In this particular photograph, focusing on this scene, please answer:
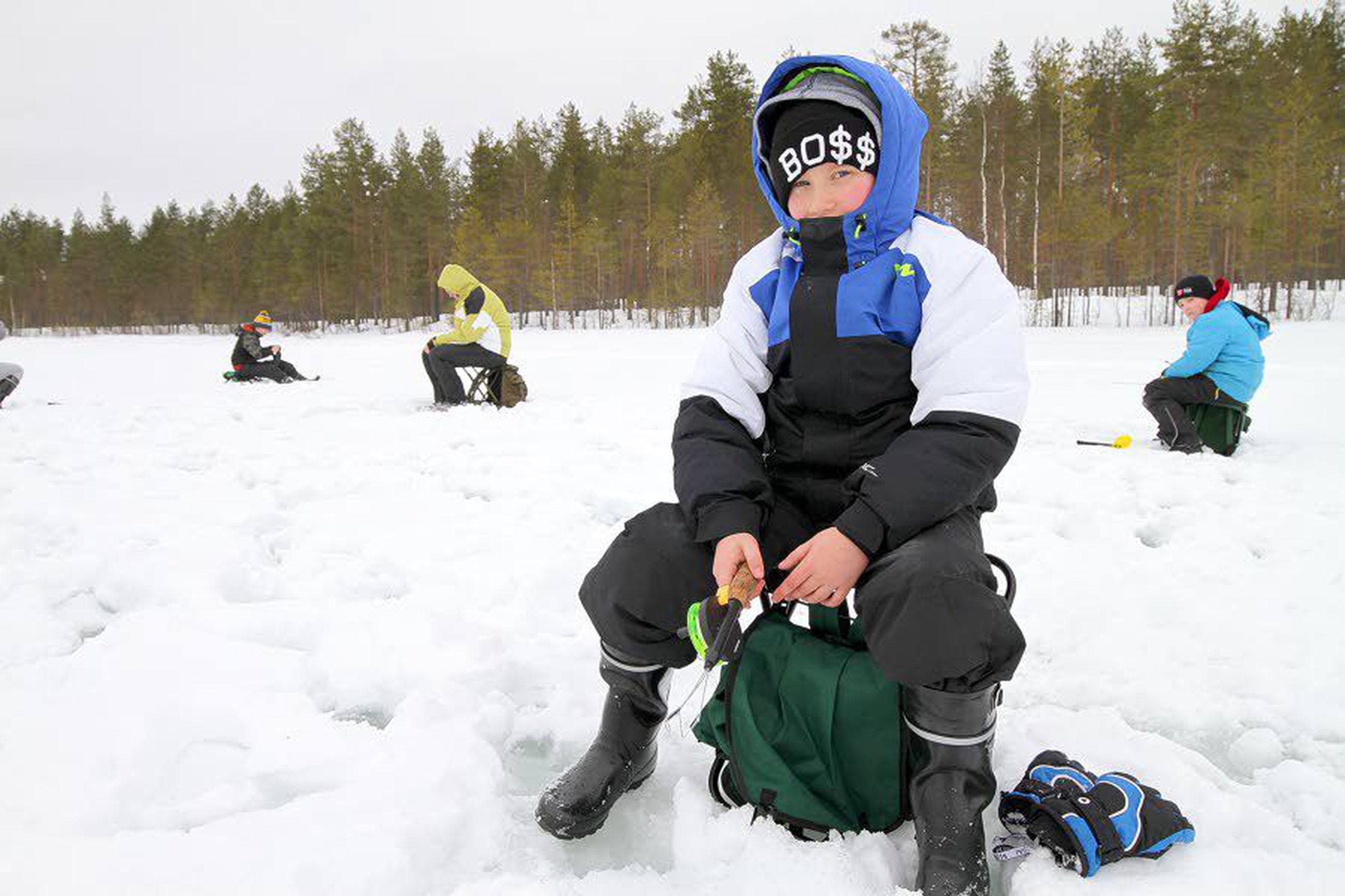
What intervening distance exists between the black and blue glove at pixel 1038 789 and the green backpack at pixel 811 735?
207 millimetres

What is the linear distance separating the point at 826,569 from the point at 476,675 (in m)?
1.33

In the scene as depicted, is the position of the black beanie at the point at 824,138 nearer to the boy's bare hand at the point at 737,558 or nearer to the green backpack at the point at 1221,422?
the boy's bare hand at the point at 737,558

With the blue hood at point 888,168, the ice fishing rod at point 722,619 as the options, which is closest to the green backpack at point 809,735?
the ice fishing rod at point 722,619

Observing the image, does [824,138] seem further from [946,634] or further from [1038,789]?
[1038,789]

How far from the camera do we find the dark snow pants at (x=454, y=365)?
8242 millimetres

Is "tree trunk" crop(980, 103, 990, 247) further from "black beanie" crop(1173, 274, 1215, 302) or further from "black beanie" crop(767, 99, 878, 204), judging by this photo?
"black beanie" crop(767, 99, 878, 204)

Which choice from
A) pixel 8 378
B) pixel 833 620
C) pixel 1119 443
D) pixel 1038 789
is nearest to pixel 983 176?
pixel 1119 443

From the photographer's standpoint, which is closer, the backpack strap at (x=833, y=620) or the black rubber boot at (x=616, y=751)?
the black rubber boot at (x=616, y=751)

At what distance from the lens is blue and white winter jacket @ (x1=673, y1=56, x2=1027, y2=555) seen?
1570 mm

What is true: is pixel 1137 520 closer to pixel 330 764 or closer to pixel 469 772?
pixel 469 772

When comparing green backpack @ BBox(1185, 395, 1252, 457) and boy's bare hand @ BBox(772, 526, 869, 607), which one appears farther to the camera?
green backpack @ BBox(1185, 395, 1252, 457)

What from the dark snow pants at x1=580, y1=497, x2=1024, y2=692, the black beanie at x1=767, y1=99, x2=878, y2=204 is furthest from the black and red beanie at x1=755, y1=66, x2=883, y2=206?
the dark snow pants at x1=580, y1=497, x2=1024, y2=692

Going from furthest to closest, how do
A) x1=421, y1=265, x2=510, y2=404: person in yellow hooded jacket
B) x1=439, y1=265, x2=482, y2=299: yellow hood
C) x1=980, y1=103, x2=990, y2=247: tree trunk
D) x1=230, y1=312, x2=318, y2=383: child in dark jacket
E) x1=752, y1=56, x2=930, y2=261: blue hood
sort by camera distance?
x1=980, y1=103, x2=990, y2=247: tree trunk < x1=230, y1=312, x2=318, y2=383: child in dark jacket < x1=439, y1=265, x2=482, y2=299: yellow hood < x1=421, y1=265, x2=510, y2=404: person in yellow hooded jacket < x1=752, y1=56, x2=930, y2=261: blue hood

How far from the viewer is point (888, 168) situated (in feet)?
5.83
